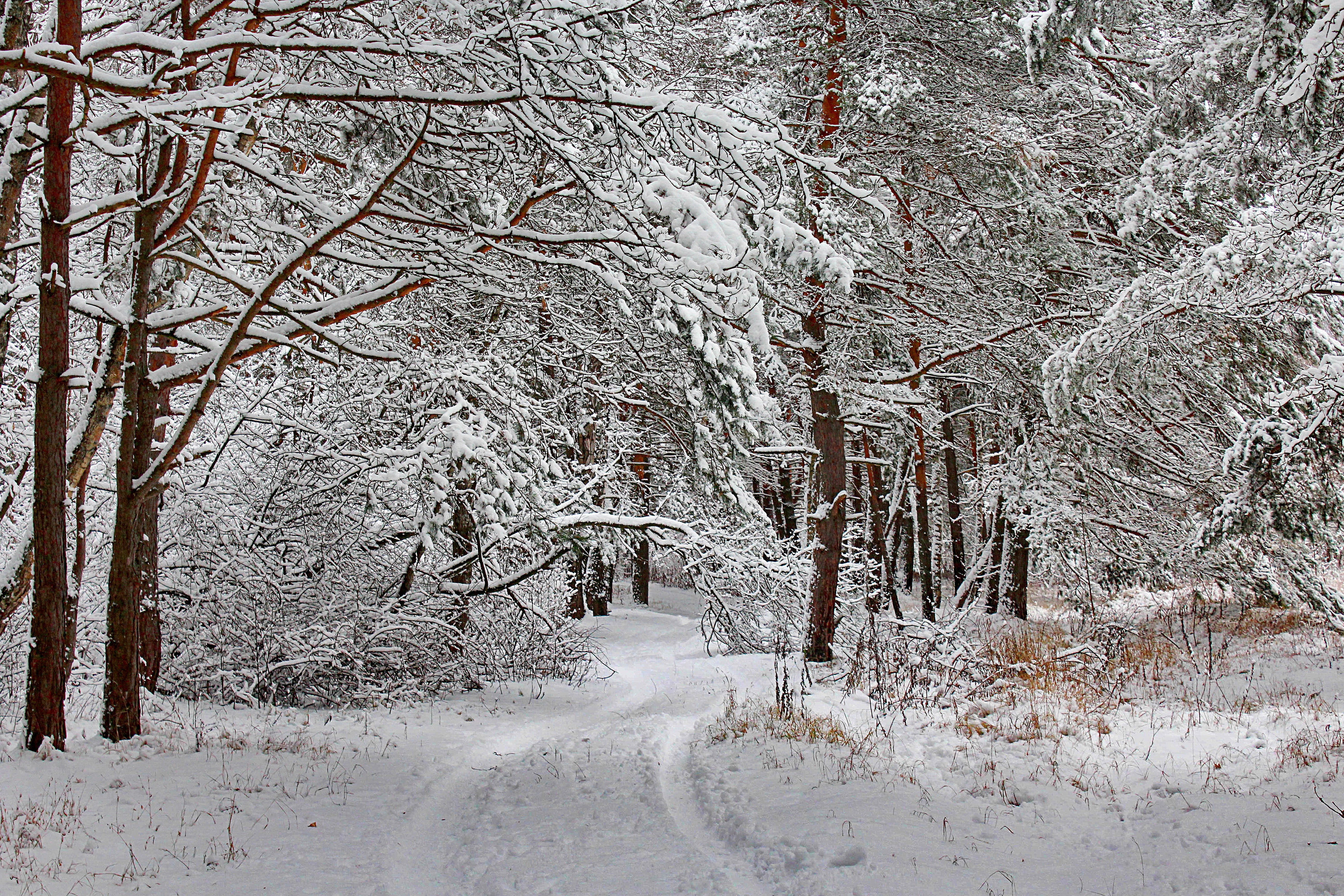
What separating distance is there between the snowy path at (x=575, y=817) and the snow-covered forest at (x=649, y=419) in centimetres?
5

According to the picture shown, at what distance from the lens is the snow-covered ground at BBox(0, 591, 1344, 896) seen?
13.9 feet

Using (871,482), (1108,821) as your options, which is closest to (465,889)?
(1108,821)

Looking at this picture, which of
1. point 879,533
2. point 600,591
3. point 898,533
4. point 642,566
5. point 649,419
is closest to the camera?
point 649,419

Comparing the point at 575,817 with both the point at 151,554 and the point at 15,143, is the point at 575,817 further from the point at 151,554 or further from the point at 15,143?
the point at 15,143

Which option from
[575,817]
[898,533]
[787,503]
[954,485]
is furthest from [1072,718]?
[787,503]

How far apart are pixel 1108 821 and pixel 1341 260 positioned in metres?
4.14

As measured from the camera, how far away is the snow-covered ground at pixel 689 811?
4.25 m

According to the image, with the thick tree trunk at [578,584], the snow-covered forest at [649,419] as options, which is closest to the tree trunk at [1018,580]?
the snow-covered forest at [649,419]

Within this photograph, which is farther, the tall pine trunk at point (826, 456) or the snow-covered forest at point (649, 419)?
the tall pine trunk at point (826, 456)

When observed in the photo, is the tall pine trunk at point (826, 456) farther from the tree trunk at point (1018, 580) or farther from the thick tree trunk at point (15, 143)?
the thick tree trunk at point (15, 143)

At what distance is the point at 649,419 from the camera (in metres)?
14.0

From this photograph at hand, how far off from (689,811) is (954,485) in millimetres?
16743

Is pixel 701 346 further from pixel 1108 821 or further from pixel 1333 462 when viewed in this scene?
pixel 1333 462

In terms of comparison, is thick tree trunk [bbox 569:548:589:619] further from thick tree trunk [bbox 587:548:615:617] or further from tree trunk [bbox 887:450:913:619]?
tree trunk [bbox 887:450:913:619]
